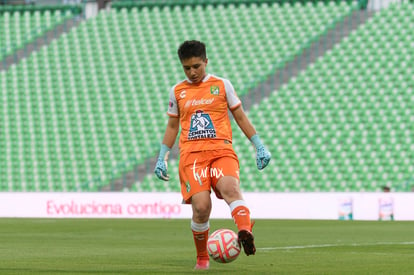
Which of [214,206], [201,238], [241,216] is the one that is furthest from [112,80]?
[241,216]

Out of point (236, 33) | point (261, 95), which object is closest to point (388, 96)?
point (261, 95)

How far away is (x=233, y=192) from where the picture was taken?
8.86 m

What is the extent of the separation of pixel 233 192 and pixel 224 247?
0.55 m

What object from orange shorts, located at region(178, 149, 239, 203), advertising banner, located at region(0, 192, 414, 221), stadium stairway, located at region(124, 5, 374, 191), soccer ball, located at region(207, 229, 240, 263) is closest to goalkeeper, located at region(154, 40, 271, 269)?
orange shorts, located at region(178, 149, 239, 203)

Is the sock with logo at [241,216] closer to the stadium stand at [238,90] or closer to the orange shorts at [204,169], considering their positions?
the orange shorts at [204,169]

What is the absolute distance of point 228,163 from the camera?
903cm

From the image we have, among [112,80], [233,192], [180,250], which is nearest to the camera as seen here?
[233,192]

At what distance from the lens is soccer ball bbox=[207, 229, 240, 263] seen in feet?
28.2

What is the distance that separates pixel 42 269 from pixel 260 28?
79.7 ft

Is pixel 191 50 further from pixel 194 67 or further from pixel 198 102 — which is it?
pixel 198 102

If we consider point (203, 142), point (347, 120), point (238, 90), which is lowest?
point (203, 142)

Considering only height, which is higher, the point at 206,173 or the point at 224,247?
the point at 206,173

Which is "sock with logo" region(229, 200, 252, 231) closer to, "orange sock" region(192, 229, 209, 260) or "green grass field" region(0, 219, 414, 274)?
"green grass field" region(0, 219, 414, 274)

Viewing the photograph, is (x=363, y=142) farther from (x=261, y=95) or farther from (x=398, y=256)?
(x=398, y=256)
